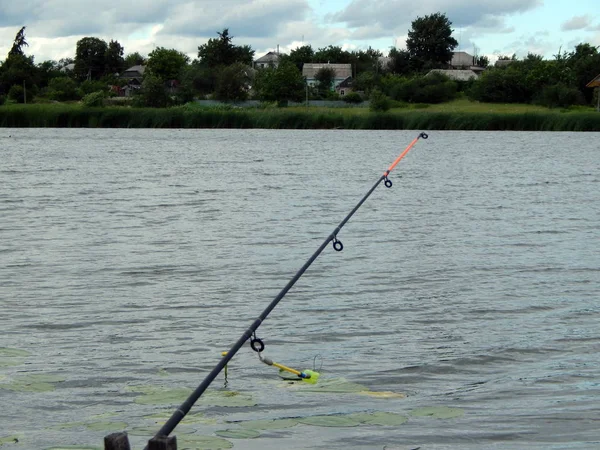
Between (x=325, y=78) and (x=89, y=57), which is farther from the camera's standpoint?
(x=89, y=57)

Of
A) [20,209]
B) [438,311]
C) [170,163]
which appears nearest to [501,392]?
[438,311]

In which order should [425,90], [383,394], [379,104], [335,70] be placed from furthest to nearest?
[335,70] → [425,90] → [379,104] → [383,394]

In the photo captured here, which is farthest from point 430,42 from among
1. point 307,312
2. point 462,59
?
point 307,312

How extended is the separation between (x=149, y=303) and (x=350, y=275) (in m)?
3.10

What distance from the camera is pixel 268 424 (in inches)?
273

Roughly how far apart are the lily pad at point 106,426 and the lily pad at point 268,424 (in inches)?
32.5

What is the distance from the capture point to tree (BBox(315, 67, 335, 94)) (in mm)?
117800

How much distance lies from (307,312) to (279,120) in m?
60.7

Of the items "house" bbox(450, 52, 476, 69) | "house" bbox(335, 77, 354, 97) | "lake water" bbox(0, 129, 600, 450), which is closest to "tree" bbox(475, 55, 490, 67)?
"house" bbox(450, 52, 476, 69)

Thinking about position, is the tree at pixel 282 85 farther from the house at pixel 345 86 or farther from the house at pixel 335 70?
the house at pixel 335 70

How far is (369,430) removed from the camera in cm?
681

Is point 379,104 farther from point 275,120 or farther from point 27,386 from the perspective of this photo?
point 27,386

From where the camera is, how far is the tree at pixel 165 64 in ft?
436

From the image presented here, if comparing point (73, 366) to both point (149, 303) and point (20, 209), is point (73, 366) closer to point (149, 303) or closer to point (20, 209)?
point (149, 303)
